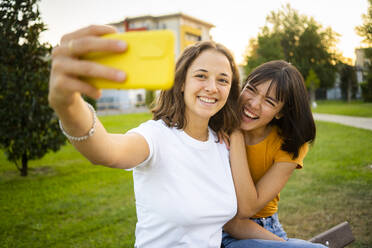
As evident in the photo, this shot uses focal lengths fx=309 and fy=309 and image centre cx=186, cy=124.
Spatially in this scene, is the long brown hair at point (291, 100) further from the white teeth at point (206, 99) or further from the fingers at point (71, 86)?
the fingers at point (71, 86)

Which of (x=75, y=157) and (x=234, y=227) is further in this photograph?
(x=75, y=157)

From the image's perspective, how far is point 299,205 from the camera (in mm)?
5117

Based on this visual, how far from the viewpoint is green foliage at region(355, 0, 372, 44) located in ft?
28.2

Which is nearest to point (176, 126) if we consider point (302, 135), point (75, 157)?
point (302, 135)

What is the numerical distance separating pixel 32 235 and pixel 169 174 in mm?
3322

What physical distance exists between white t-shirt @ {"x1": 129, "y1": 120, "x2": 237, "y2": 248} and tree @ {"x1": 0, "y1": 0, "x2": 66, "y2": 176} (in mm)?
5169

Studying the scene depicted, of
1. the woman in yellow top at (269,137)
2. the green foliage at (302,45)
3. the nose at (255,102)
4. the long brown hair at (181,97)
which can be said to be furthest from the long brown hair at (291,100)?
the green foliage at (302,45)

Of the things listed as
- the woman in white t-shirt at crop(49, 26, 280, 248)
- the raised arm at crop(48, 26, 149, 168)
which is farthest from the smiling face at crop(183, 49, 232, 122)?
the raised arm at crop(48, 26, 149, 168)

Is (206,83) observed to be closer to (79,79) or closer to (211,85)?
(211,85)

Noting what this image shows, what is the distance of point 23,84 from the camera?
238 inches

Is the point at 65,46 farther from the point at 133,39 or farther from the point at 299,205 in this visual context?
the point at 299,205

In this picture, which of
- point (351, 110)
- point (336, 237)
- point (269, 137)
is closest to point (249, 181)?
point (269, 137)

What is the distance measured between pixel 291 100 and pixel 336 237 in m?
1.24

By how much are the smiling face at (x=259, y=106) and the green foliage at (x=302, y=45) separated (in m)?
10.1
